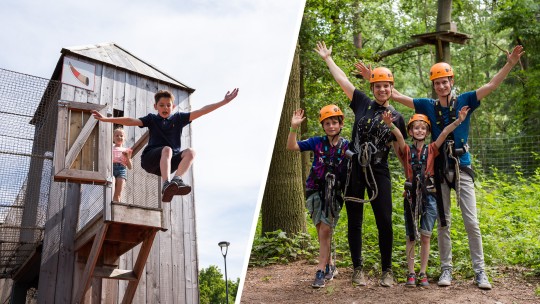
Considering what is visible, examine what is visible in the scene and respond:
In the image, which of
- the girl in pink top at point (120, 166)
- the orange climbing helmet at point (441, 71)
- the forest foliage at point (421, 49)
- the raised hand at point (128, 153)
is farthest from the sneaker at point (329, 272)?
the forest foliage at point (421, 49)

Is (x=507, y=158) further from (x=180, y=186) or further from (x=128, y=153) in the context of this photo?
(x=180, y=186)

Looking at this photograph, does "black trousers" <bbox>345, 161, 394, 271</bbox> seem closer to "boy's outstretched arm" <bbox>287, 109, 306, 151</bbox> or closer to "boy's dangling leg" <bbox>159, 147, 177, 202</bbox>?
"boy's outstretched arm" <bbox>287, 109, 306, 151</bbox>

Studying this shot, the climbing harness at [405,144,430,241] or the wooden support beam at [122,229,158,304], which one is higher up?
the climbing harness at [405,144,430,241]

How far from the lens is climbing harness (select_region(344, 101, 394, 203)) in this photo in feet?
17.4

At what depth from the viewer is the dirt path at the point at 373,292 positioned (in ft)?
17.0

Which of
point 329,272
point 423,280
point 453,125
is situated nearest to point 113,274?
point 329,272

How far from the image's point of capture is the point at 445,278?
5.45 meters

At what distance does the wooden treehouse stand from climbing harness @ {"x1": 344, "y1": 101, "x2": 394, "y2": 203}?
2.51m

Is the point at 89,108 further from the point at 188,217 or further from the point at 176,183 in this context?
the point at 188,217

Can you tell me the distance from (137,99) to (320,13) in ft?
14.9

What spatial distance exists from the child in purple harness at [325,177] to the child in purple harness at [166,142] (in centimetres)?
102

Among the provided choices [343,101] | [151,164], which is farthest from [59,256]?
Result: [343,101]

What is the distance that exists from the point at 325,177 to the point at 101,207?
2.87 meters

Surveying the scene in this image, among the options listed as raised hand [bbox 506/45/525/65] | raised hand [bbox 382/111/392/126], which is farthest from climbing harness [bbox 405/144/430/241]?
raised hand [bbox 506/45/525/65]
